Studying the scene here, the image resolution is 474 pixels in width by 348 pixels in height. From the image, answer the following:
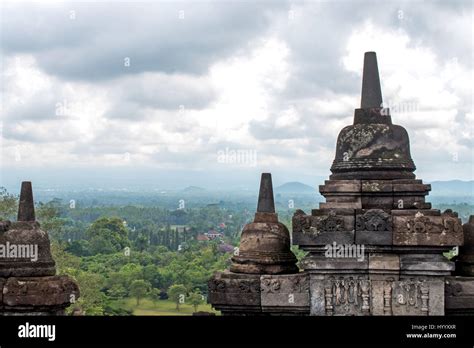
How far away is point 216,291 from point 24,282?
2.21 meters

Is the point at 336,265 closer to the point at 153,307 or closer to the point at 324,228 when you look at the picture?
the point at 324,228

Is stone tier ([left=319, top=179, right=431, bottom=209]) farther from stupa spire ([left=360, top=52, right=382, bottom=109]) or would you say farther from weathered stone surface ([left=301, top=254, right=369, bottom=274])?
stupa spire ([left=360, top=52, right=382, bottom=109])

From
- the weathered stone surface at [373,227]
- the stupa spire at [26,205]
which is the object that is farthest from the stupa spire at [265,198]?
the stupa spire at [26,205]

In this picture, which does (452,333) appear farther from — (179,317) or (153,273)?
(153,273)

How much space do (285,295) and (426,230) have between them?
1.79 m

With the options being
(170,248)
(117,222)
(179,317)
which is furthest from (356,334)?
(170,248)

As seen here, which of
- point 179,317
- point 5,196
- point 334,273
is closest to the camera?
point 179,317

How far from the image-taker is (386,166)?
314 inches

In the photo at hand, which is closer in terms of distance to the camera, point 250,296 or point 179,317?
point 179,317

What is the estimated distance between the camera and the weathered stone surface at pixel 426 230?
24.0 feet

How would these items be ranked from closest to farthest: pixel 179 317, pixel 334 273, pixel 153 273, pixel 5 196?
pixel 179 317
pixel 334 273
pixel 5 196
pixel 153 273

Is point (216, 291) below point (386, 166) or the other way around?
below

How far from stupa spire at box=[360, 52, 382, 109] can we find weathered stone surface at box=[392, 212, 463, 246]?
5.48 ft

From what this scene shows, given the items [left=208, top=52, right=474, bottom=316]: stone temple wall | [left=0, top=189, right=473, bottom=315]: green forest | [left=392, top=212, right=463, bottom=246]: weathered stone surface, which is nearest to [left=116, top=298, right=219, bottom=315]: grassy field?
[left=0, top=189, right=473, bottom=315]: green forest
